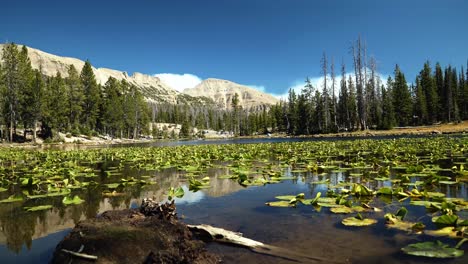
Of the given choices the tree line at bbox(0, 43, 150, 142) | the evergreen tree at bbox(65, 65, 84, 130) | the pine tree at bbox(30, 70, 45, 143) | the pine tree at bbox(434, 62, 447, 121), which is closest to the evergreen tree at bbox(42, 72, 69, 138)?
the tree line at bbox(0, 43, 150, 142)

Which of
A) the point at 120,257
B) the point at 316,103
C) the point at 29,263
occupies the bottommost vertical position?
the point at 29,263

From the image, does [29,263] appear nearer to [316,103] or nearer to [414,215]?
[414,215]

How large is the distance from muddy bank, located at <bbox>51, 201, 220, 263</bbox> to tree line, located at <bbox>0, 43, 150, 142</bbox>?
54621 mm

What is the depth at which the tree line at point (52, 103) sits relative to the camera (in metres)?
50.1

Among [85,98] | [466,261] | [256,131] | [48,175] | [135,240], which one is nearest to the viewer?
[466,261]

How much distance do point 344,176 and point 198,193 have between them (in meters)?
4.86

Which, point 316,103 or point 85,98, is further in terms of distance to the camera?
point 316,103

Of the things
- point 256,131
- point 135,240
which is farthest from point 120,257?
point 256,131

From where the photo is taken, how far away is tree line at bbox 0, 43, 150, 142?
5006 centimetres

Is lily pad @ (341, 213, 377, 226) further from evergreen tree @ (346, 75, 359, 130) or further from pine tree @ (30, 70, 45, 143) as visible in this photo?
evergreen tree @ (346, 75, 359, 130)

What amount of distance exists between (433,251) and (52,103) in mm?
64550

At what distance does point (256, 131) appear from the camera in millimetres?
120000

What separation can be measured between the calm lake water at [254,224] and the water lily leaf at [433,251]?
73 millimetres

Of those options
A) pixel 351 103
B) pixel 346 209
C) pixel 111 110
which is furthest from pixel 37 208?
pixel 351 103
